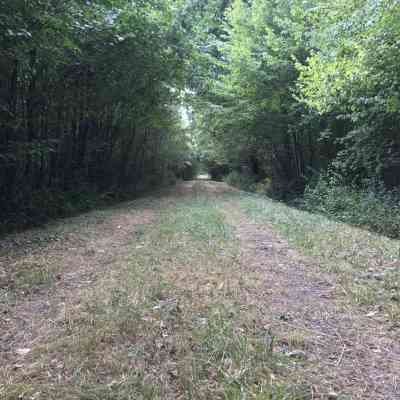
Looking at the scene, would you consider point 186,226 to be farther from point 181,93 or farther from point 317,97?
point 181,93

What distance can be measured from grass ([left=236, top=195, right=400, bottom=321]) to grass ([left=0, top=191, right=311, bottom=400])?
920mm

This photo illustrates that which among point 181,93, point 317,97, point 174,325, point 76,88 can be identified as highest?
point 181,93

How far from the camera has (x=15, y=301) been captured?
2428 millimetres

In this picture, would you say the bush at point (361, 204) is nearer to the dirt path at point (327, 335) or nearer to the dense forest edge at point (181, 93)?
the dense forest edge at point (181, 93)

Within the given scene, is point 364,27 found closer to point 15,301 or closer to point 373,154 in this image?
point 373,154

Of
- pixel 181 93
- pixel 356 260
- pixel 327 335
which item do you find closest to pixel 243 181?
pixel 181 93

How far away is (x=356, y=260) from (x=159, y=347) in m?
2.61

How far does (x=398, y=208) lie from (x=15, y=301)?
6.89 meters

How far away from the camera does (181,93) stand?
10953 mm

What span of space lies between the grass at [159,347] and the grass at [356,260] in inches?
36.2

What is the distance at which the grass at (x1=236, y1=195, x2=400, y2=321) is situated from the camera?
2.37m

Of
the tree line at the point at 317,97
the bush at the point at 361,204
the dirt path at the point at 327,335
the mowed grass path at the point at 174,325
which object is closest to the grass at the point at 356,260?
the mowed grass path at the point at 174,325

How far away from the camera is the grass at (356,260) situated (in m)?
2.37

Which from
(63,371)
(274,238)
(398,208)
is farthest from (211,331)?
(398,208)
